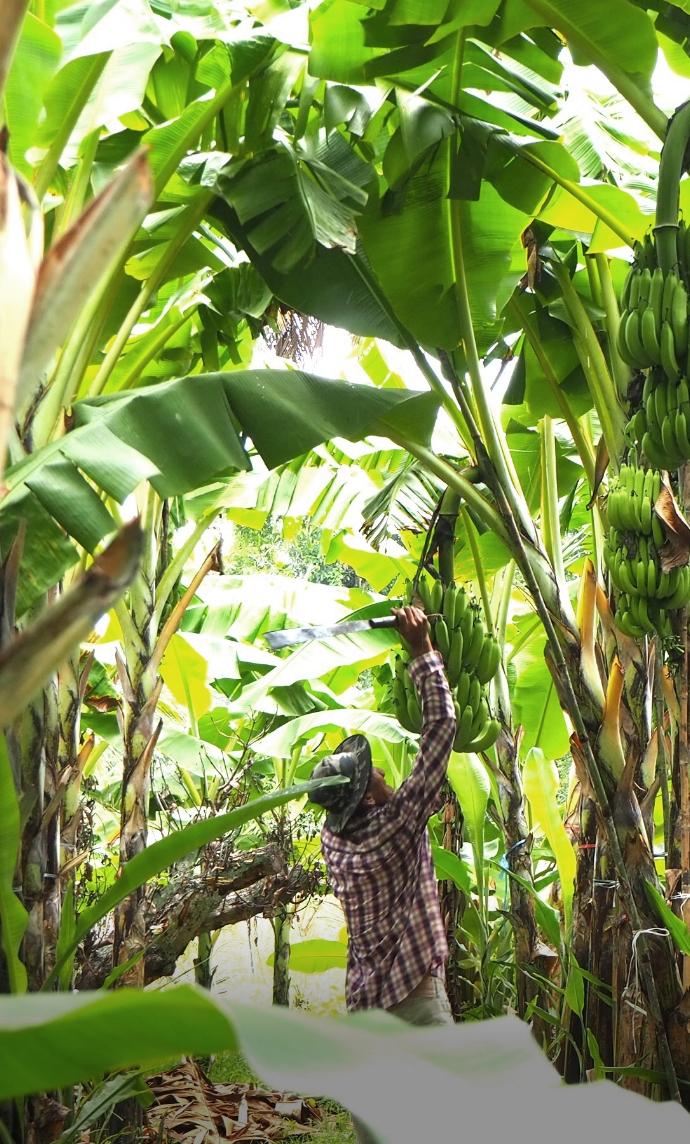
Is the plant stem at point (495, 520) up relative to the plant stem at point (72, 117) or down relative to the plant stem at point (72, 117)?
down

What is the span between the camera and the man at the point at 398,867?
1.74 meters

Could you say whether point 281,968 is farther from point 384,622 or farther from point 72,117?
point 72,117

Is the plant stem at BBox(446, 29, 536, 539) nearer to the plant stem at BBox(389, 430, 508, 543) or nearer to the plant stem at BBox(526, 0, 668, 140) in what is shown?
the plant stem at BBox(389, 430, 508, 543)

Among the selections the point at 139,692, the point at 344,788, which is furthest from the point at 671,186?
the point at 139,692

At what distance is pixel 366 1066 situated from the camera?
352 millimetres

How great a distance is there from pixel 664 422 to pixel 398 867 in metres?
1.04

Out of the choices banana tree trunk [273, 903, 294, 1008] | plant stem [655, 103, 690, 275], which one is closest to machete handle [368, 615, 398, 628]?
plant stem [655, 103, 690, 275]

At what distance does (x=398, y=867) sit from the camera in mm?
1823

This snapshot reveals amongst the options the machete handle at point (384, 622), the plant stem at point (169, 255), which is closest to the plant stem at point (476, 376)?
the machete handle at point (384, 622)

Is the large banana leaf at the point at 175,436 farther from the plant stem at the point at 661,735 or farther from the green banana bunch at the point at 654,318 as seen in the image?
the plant stem at the point at 661,735

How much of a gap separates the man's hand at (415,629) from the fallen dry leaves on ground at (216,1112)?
1737mm

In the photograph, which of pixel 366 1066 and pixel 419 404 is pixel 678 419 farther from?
pixel 366 1066

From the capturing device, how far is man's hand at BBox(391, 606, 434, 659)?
1720 mm

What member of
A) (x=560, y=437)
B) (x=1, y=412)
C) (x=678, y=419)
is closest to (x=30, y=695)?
(x=1, y=412)
